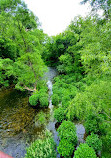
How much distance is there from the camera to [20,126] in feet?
23.6

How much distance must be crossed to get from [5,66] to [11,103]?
181 inches

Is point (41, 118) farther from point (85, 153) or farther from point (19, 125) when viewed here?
point (85, 153)

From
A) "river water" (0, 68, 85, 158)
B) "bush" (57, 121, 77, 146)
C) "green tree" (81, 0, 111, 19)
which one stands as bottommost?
"river water" (0, 68, 85, 158)

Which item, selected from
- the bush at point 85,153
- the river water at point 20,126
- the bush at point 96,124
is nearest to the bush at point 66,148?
the bush at point 85,153

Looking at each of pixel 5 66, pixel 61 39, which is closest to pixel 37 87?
pixel 5 66

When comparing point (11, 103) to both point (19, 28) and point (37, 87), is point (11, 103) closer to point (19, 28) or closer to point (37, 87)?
point (37, 87)

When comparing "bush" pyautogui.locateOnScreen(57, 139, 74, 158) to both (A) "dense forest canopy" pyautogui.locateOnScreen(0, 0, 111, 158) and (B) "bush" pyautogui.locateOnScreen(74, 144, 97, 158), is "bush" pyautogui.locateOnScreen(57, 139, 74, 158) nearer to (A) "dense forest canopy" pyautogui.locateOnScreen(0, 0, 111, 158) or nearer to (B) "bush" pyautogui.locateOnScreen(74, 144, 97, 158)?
(A) "dense forest canopy" pyautogui.locateOnScreen(0, 0, 111, 158)

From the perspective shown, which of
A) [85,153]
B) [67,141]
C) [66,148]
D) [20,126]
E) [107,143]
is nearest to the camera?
[85,153]

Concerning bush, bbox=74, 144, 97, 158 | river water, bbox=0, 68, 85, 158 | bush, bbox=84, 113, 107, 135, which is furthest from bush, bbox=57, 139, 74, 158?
bush, bbox=84, 113, 107, 135

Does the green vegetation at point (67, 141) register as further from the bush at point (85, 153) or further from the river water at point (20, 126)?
the river water at point (20, 126)

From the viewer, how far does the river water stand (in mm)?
5789

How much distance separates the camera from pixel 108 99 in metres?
4.18

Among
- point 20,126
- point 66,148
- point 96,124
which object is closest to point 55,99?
point 20,126

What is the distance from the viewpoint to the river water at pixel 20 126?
5789mm
